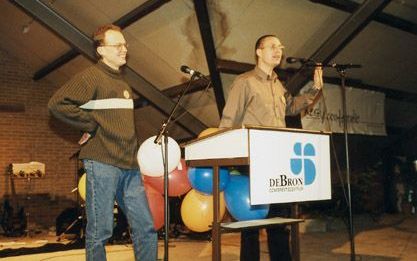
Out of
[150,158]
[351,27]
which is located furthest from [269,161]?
[351,27]

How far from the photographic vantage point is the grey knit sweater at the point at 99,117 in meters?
2.44

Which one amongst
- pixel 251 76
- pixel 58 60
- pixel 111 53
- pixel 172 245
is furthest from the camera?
pixel 58 60

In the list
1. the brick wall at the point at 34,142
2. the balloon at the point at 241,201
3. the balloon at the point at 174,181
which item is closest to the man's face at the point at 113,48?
the balloon at the point at 241,201

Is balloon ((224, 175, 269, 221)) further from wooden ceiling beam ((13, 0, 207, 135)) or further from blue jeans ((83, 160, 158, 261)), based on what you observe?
wooden ceiling beam ((13, 0, 207, 135))

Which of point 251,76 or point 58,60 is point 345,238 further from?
point 58,60

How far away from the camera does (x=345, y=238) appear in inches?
228

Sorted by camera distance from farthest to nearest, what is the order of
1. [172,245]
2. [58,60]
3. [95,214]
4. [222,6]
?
[58,60] < [172,245] < [222,6] < [95,214]

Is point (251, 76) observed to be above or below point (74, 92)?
above

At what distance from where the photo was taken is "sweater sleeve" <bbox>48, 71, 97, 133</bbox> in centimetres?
242

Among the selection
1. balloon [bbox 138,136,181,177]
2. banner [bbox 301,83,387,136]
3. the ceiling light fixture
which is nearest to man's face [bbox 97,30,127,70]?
balloon [bbox 138,136,181,177]

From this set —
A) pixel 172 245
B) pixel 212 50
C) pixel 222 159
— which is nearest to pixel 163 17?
pixel 212 50

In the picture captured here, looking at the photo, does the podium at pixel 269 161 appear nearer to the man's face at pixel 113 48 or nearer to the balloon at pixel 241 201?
the balloon at pixel 241 201

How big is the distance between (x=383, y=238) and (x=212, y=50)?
9.84 feet

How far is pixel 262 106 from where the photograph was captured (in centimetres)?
291
